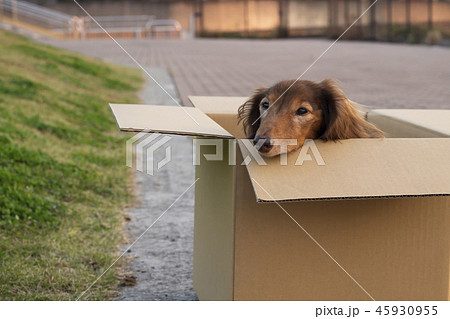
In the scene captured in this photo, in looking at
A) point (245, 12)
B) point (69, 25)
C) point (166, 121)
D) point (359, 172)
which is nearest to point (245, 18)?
point (245, 12)

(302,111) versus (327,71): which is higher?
(327,71)

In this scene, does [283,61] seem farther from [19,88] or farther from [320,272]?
[320,272]

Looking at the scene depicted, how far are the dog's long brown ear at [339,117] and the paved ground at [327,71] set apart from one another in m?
5.56

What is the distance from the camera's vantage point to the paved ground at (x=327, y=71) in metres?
11.1

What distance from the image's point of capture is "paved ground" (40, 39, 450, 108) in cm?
1113

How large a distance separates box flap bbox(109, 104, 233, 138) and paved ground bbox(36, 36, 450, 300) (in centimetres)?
101

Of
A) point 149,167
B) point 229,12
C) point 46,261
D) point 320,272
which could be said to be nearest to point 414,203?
point 320,272

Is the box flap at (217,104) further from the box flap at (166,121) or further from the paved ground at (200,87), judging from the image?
the paved ground at (200,87)

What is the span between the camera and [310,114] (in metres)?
2.51

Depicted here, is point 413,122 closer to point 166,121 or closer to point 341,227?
point 341,227

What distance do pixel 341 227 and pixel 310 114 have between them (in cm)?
43

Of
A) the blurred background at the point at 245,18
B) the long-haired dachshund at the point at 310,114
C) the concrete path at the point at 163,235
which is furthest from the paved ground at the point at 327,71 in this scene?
the blurred background at the point at 245,18

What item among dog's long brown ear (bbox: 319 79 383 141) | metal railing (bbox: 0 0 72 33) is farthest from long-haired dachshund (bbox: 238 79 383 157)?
metal railing (bbox: 0 0 72 33)

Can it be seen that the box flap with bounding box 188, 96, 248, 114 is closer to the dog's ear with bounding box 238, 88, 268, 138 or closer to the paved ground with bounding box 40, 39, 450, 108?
the dog's ear with bounding box 238, 88, 268, 138
